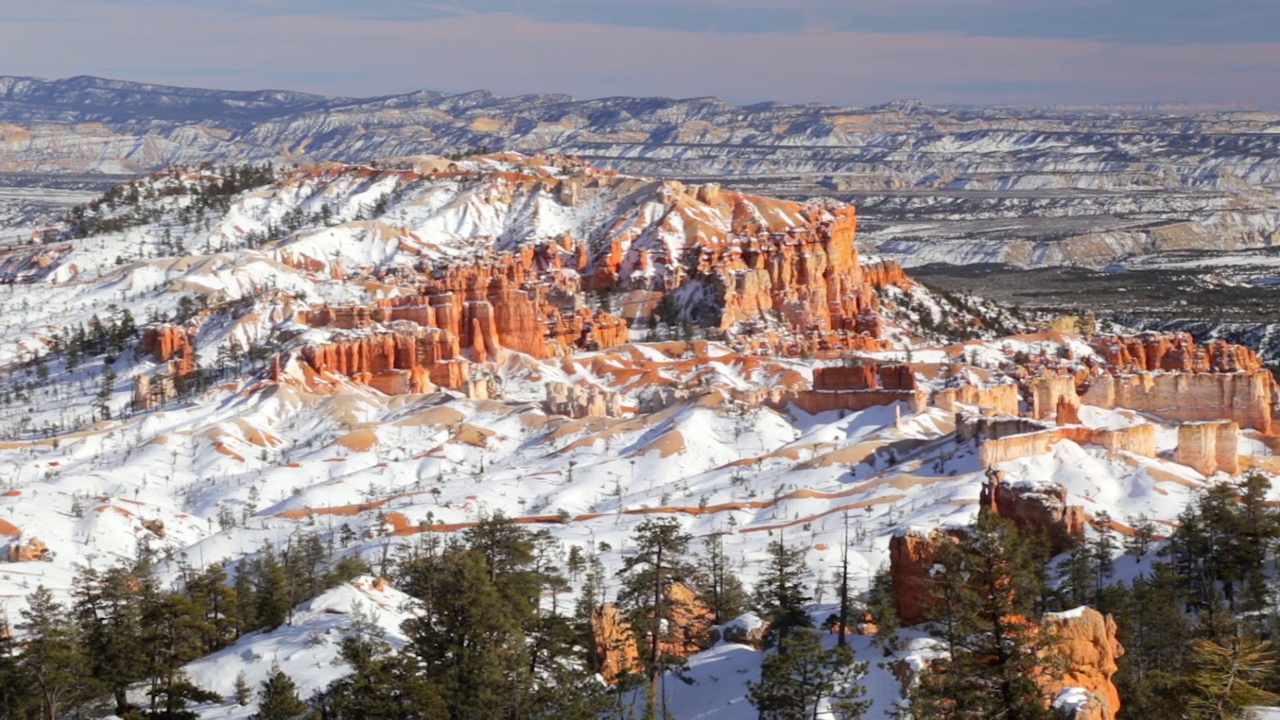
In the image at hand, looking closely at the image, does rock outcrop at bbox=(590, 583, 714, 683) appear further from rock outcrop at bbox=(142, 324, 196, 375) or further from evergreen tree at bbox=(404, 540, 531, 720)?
rock outcrop at bbox=(142, 324, 196, 375)

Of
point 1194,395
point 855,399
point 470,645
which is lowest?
point 855,399

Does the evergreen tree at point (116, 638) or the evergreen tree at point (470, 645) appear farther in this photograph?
the evergreen tree at point (116, 638)

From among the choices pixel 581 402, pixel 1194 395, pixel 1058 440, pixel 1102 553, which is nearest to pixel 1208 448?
pixel 1058 440

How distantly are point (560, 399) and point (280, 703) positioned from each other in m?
76.7

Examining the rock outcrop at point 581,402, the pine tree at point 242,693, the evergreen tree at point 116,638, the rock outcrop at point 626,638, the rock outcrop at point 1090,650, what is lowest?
the rock outcrop at point 581,402

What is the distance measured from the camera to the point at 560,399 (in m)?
125

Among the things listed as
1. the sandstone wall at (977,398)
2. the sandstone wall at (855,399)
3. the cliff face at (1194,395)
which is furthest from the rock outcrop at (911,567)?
the sandstone wall at (977,398)

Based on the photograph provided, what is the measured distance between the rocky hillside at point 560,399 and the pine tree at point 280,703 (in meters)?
4.98

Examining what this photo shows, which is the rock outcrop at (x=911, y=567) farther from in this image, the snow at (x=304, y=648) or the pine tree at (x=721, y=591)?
the snow at (x=304, y=648)

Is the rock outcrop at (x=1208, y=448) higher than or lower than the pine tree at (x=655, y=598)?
lower

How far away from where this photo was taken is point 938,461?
9594 centimetres

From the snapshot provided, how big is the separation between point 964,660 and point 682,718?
698 inches

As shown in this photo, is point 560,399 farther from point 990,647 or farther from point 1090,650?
point 990,647

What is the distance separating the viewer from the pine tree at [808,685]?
154ft
